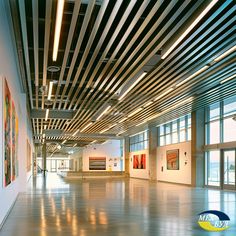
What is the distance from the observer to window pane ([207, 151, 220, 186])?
17852 millimetres

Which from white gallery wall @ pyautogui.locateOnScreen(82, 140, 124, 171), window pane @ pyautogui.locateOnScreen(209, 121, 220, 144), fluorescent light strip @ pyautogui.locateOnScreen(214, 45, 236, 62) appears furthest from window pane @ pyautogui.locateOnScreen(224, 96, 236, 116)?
white gallery wall @ pyautogui.locateOnScreen(82, 140, 124, 171)

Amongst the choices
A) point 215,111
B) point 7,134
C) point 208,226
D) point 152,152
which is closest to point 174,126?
point 152,152

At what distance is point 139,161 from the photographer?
30.3 meters

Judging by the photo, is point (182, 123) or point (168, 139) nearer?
point (182, 123)

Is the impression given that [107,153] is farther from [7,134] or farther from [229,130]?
[7,134]

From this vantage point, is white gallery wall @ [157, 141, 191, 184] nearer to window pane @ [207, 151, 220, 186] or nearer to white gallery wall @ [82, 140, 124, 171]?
window pane @ [207, 151, 220, 186]

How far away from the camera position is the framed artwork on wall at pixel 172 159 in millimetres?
22084

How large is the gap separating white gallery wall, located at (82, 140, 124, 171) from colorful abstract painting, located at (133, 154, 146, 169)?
1236 centimetres

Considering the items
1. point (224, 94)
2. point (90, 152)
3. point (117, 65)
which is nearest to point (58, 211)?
point (117, 65)

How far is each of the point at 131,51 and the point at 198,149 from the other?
11.7 meters

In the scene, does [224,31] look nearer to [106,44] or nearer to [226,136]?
[106,44]

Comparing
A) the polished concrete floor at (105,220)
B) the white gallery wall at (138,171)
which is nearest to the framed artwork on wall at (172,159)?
the white gallery wall at (138,171)

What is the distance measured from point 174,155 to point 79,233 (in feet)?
55.9

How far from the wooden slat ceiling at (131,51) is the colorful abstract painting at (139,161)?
11.3 meters
